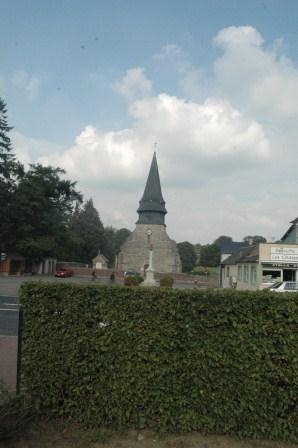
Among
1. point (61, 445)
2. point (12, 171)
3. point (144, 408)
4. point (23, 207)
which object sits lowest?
point (61, 445)

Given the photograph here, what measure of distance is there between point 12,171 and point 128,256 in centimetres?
2833

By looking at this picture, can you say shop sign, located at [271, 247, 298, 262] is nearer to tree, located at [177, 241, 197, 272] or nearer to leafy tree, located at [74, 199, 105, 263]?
leafy tree, located at [74, 199, 105, 263]

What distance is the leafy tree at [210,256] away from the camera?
103 meters

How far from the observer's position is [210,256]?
10562 centimetres

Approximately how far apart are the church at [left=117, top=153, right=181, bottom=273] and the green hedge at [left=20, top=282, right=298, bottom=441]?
212ft

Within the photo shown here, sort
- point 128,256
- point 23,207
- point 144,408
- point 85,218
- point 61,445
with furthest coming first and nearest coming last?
point 85,218, point 128,256, point 23,207, point 144,408, point 61,445

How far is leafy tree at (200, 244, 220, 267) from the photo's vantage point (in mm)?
103431

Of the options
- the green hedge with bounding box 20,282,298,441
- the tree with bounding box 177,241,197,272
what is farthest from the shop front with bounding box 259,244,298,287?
the tree with bounding box 177,241,197,272

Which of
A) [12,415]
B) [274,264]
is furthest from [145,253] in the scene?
[12,415]

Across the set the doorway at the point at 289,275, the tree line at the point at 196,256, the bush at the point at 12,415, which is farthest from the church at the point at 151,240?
the bush at the point at 12,415

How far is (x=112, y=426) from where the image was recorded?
15.8ft

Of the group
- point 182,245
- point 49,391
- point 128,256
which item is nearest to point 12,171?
point 128,256

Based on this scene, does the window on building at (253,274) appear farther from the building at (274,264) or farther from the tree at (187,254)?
the tree at (187,254)

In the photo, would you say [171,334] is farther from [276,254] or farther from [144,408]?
[276,254]
